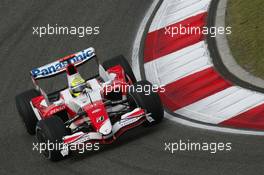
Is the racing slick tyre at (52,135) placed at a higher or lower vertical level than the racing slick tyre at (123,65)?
lower

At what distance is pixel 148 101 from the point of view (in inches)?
488

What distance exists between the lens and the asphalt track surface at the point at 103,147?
36.0 feet

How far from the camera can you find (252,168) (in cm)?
1030

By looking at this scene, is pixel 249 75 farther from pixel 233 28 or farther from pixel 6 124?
pixel 6 124

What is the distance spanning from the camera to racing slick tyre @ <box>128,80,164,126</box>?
1239 centimetres

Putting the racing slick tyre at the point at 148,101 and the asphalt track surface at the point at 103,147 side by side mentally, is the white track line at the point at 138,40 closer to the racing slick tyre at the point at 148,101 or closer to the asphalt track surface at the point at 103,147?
the asphalt track surface at the point at 103,147

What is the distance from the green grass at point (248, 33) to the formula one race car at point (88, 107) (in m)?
1.96

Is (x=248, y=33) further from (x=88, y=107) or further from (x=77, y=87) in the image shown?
(x=88, y=107)

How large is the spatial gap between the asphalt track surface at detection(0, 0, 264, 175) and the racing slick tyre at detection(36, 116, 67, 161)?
0.18m

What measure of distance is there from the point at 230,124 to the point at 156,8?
5492 millimetres

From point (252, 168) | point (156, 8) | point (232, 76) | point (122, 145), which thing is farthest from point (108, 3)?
point (252, 168)

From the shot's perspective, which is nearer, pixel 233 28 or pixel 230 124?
pixel 230 124

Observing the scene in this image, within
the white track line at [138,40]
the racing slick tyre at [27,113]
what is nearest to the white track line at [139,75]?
the white track line at [138,40]

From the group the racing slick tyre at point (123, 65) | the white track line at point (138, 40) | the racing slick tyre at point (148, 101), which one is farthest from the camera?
the white track line at point (138, 40)
